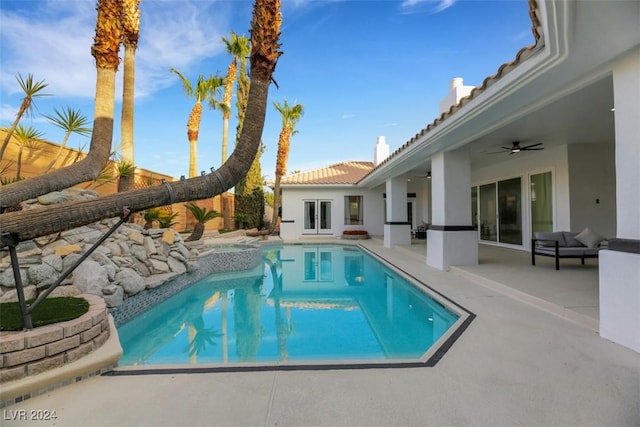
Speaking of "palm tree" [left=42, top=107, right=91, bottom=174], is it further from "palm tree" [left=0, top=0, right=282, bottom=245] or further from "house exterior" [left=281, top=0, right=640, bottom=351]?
"house exterior" [left=281, top=0, right=640, bottom=351]

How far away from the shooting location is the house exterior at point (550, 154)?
3.35m

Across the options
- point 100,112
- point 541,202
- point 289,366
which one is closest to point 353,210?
point 541,202

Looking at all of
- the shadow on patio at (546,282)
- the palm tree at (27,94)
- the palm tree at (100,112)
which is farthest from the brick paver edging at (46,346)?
the palm tree at (27,94)

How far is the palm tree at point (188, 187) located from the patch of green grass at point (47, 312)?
2.57 ft

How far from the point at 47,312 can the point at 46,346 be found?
695 mm

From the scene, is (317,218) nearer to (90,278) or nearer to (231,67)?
(231,67)

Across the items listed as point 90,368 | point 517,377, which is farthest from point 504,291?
point 90,368

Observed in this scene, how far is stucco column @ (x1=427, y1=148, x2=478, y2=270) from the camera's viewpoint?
812cm

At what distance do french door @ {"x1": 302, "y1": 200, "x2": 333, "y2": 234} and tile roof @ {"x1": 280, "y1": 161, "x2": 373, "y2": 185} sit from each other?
1510 millimetres

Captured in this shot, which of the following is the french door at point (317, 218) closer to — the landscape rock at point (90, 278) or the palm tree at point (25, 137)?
the palm tree at point (25, 137)

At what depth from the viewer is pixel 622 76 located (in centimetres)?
362

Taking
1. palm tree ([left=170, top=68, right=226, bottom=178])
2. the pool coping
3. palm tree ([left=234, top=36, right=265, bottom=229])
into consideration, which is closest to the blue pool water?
the pool coping

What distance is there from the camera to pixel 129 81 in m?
11.8

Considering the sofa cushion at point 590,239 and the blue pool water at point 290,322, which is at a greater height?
the sofa cushion at point 590,239
